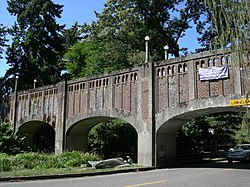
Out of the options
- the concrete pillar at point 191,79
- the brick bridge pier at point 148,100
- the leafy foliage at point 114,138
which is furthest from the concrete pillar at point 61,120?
the concrete pillar at point 191,79

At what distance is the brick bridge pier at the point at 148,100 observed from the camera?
1814cm

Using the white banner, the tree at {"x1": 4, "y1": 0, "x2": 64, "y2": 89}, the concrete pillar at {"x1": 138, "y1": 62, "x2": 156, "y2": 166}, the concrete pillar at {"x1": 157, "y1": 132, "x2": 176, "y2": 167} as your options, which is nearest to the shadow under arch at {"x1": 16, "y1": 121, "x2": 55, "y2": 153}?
the tree at {"x1": 4, "y1": 0, "x2": 64, "y2": 89}

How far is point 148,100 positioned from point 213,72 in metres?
4.61

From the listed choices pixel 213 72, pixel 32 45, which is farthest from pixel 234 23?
pixel 32 45

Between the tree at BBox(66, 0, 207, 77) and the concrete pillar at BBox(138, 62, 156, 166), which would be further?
the tree at BBox(66, 0, 207, 77)

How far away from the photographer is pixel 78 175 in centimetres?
1507

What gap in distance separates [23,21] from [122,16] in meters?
18.7

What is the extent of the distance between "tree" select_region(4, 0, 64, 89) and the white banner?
29.4m

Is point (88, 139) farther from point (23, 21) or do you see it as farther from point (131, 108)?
point (23, 21)

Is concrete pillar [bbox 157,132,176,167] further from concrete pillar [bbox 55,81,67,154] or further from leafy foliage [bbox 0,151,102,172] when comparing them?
concrete pillar [bbox 55,81,67,154]

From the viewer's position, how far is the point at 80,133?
27.4 metres

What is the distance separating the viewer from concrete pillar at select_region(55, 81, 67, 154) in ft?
85.8

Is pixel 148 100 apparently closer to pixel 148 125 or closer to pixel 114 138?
pixel 148 125

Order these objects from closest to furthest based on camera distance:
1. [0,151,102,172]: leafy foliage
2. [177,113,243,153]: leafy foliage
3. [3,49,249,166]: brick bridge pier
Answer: [0,151,102,172]: leafy foliage < [3,49,249,166]: brick bridge pier < [177,113,243,153]: leafy foliage
